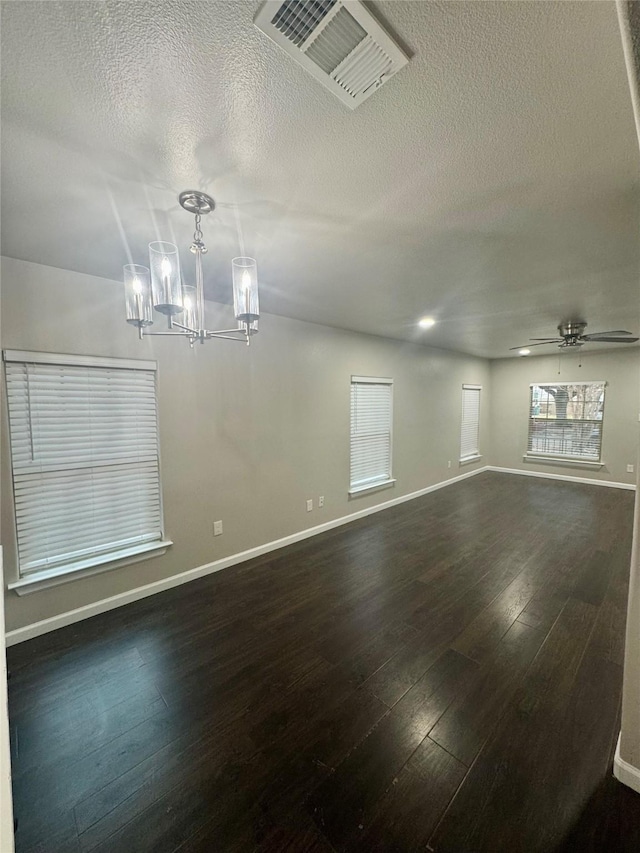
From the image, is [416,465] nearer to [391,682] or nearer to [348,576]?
[348,576]

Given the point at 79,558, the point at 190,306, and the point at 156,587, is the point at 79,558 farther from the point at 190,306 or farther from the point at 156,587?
the point at 190,306

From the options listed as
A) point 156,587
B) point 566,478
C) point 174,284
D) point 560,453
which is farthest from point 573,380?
point 156,587

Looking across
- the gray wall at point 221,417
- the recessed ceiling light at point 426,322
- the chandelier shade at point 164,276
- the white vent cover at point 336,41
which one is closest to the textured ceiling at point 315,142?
the white vent cover at point 336,41

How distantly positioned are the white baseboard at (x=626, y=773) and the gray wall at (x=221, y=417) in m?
2.76

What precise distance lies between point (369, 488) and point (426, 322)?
90.7 inches

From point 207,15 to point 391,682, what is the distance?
9.01 feet

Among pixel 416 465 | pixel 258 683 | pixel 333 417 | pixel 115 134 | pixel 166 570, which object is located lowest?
pixel 258 683

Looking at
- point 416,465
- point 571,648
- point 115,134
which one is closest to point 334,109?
point 115,134

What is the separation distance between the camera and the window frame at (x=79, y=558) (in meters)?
2.08

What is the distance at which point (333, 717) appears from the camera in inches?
63.3

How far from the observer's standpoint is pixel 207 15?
77 cm

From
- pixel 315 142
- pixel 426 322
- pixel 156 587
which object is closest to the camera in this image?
pixel 315 142

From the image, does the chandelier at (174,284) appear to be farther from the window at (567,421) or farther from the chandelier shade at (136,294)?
the window at (567,421)

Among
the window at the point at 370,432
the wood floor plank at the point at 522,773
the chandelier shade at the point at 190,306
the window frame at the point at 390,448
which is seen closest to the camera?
the wood floor plank at the point at 522,773
